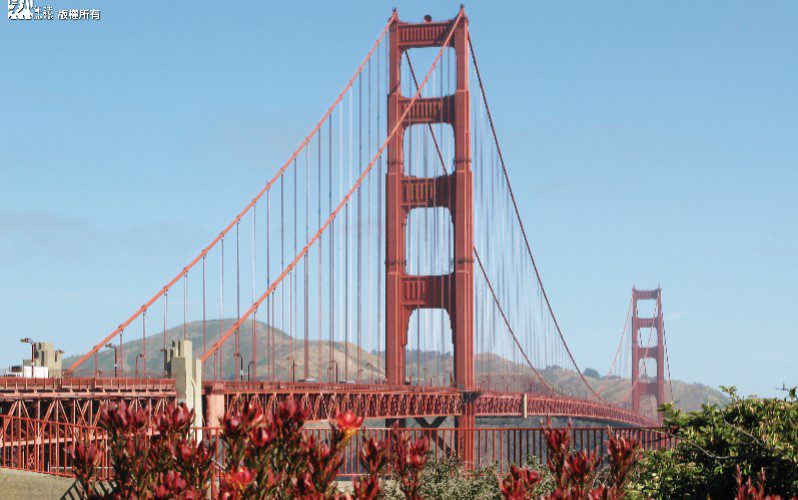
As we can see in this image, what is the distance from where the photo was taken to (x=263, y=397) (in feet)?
171

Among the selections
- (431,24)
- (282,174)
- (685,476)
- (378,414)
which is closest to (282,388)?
(378,414)

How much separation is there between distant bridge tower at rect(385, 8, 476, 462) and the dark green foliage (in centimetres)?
5238

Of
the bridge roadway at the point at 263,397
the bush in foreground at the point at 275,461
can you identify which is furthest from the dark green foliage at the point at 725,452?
the bridge roadway at the point at 263,397

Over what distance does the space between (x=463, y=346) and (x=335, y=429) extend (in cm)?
6173

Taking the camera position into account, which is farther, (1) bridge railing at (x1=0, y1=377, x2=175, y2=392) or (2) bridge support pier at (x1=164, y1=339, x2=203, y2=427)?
(2) bridge support pier at (x1=164, y1=339, x2=203, y2=427)

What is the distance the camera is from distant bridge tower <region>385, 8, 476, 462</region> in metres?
70.4

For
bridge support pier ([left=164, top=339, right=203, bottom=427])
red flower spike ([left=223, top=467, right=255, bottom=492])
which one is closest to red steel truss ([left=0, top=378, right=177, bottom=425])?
bridge support pier ([left=164, top=339, right=203, bottom=427])

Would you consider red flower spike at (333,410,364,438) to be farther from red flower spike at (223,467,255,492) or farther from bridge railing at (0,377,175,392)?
bridge railing at (0,377,175,392)

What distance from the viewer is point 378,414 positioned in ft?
196

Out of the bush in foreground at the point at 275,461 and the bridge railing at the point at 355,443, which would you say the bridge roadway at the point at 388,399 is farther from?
the bush in foreground at the point at 275,461

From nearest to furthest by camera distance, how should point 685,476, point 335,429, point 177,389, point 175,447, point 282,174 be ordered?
point 335,429, point 175,447, point 685,476, point 177,389, point 282,174

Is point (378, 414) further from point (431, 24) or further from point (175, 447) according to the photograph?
point (175, 447)

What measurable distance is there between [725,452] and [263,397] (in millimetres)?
37267


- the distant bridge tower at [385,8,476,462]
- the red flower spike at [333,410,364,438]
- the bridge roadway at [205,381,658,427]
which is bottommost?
the bridge roadway at [205,381,658,427]
